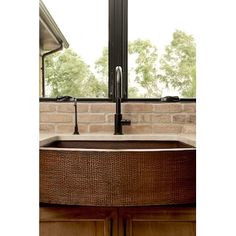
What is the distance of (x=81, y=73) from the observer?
2.33m

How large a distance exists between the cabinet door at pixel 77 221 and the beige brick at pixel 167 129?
1.08 metres

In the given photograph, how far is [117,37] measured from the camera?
232 cm

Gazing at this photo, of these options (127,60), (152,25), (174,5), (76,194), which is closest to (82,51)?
(127,60)

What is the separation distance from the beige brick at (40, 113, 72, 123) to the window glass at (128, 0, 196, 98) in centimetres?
39

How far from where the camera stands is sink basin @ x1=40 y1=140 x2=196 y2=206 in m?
1.06

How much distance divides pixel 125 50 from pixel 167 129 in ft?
1.73

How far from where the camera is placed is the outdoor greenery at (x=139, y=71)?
2305mm

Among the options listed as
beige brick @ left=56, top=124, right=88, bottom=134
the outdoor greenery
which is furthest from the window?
beige brick @ left=56, top=124, right=88, bottom=134

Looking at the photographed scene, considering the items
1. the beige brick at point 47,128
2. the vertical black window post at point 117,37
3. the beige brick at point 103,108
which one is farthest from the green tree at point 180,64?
the beige brick at point 47,128

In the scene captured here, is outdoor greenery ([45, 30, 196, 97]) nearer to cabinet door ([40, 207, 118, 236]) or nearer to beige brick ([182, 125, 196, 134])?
beige brick ([182, 125, 196, 134])

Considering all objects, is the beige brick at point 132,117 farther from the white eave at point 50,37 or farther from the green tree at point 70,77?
the white eave at point 50,37

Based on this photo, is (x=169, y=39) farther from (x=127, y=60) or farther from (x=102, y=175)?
(x=102, y=175)

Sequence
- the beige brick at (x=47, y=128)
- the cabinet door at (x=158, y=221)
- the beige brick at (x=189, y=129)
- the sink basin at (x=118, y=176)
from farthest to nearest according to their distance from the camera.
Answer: the beige brick at (x=47, y=128)
the beige brick at (x=189, y=129)
the cabinet door at (x=158, y=221)
the sink basin at (x=118, y=176)
